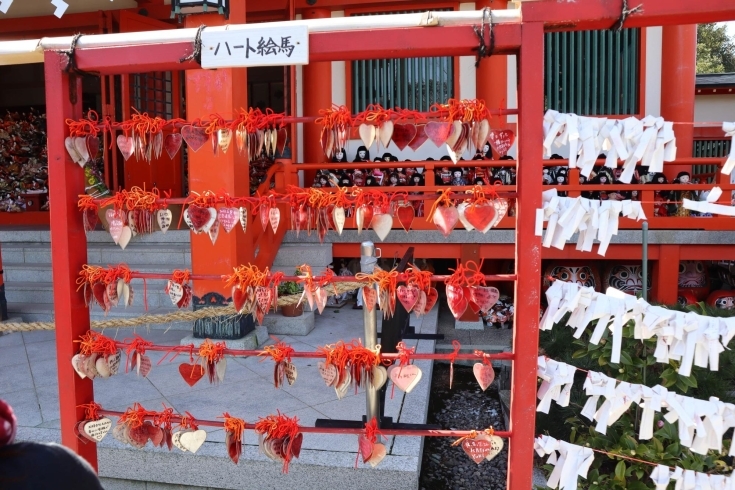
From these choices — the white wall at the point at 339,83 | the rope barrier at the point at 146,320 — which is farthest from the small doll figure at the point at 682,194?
the rope barrier at the point at 146,320

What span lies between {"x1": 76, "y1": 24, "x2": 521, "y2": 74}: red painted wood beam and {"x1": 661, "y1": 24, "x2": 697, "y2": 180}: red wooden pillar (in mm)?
6396

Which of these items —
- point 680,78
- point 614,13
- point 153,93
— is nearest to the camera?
point 614,13

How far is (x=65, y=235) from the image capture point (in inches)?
96.0

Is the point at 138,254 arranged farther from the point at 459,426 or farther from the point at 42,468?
the point at 42,468

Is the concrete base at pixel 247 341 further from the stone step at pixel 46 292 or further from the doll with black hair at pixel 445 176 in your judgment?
the doll with black hair at pixel 445 176

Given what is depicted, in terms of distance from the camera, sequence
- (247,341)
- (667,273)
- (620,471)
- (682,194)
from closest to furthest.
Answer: (620,471) < (247,341) < (667,273) < (682,194)

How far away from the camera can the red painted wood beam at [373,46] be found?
2098mm

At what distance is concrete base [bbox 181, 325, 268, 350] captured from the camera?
518 centimetres

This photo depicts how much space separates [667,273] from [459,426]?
355 cm

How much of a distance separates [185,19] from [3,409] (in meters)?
4.40

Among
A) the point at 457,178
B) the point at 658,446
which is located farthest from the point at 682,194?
the point at 658,446

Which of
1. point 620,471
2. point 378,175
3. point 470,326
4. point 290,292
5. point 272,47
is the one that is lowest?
point 470,326

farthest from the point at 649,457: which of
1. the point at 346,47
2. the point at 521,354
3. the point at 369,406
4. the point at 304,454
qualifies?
the point at 346,47

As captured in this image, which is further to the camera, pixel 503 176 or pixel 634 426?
pixel 503 176
